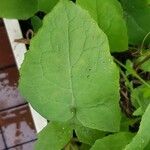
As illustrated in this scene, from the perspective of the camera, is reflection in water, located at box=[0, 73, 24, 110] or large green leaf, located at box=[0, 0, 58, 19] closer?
large green leaf, located at box=[0, 0, 58, 19]

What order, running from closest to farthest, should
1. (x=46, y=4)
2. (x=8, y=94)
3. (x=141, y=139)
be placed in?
(x=141, y=139) < (x=46, y=4) < (x=8, y=94)

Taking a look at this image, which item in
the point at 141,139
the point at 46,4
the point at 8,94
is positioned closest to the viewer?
the point at 141,139

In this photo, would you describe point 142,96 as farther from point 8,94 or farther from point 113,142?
point 8,94

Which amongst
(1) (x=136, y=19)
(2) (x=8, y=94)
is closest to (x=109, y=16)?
(1) (x=136, y=19)

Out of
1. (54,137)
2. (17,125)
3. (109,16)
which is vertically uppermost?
(109,16)

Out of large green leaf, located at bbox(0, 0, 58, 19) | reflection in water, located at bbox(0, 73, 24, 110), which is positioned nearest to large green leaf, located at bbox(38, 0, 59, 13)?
large green leaf, located at bbox(0, 0, 58, 19)

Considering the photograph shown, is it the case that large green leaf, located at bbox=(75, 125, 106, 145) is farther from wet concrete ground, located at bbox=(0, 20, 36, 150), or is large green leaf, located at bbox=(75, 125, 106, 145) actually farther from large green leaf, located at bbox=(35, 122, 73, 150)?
wet concrete ground, located at bbox=(0, 20, 36, 150)

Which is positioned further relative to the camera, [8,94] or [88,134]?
[8,94]
